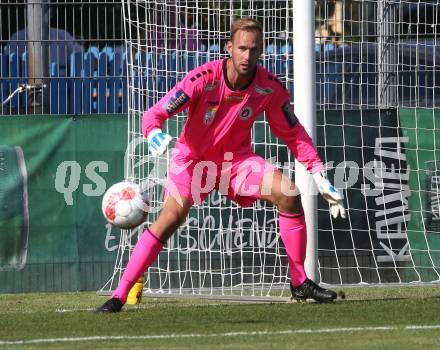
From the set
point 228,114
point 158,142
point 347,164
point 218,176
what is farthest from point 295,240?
point 347,164

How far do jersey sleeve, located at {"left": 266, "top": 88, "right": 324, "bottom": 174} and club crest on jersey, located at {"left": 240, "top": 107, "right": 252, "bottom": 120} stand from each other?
0.59ft

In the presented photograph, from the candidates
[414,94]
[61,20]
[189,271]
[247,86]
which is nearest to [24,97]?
[61,20]

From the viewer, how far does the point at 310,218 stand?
9711mm

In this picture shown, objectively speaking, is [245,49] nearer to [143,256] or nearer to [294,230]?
[294,230]

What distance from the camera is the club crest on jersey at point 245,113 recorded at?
28.3 ft

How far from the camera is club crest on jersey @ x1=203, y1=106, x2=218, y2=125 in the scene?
8.55 meters

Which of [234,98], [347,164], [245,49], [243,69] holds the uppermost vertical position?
[245,49]

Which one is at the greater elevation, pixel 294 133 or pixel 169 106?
pixel 169 106

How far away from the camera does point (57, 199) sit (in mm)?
11812

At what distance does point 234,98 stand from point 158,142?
0.96 m

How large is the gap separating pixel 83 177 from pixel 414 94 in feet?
11.1

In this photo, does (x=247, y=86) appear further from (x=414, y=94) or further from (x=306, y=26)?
(x=414, y=94)

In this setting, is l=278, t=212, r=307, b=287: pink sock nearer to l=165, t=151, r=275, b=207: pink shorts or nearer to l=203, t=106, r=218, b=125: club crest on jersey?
l=165, t=151, r=275, b=207: pink shorts

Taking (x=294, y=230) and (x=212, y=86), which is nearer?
(x=212, y=86)
